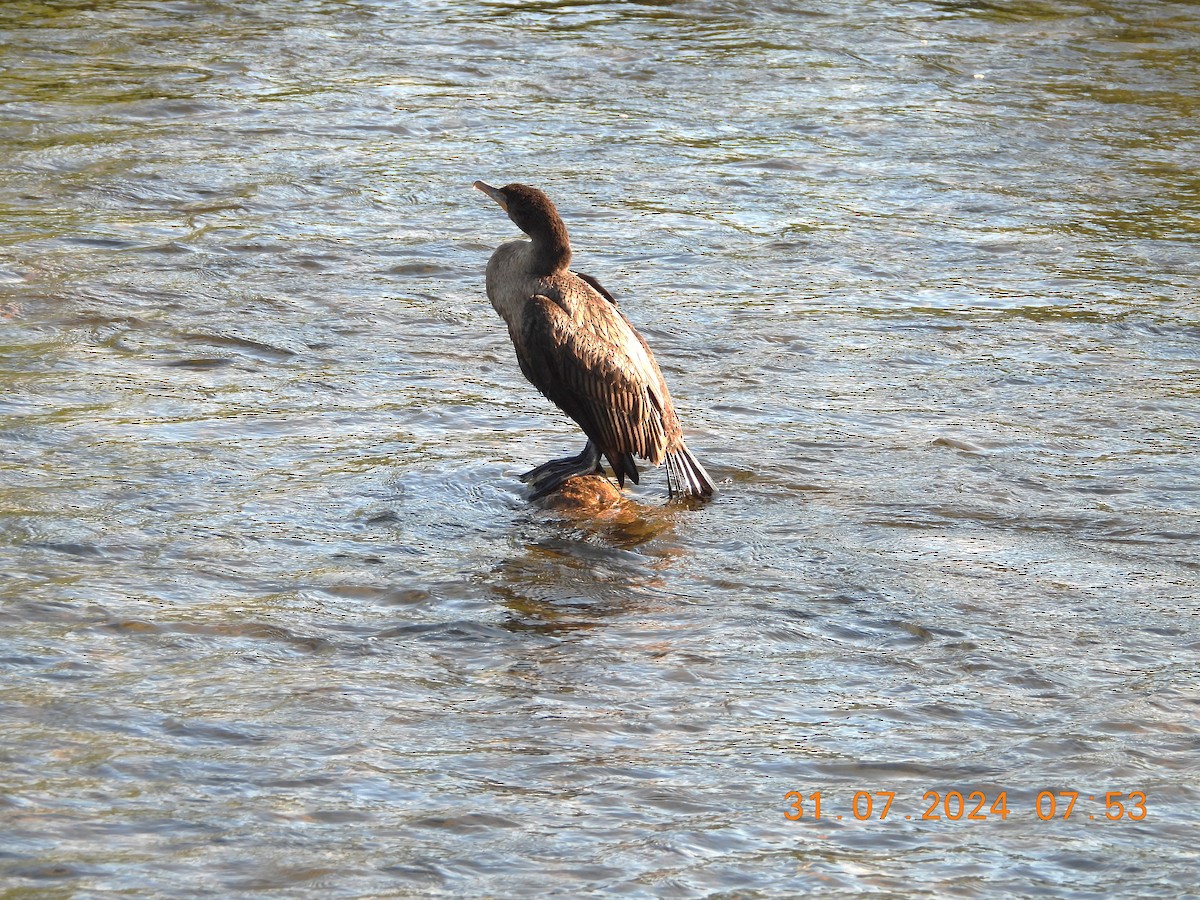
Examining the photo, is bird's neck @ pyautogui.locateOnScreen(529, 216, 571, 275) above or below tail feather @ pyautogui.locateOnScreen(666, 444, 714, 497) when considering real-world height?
above

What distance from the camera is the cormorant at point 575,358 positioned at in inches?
272

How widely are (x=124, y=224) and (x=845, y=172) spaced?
4553mm

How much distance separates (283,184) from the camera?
1105 cm

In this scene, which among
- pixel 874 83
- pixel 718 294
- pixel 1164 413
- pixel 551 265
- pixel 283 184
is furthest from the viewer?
pixel 874 83

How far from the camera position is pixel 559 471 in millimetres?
7094

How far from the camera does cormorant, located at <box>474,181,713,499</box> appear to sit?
6.90 metres

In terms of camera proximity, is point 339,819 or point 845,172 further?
point 845,172

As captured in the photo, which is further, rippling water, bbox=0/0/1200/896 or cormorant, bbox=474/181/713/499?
cormorant, bbox=474/181/713/499

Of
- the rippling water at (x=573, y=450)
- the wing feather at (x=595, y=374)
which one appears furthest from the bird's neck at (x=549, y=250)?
the rippling water at (x=573, y=450)

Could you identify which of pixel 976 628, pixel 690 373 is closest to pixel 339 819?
pixel 976 628

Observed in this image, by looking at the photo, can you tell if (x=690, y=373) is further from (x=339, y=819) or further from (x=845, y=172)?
(x=339, y=819)
